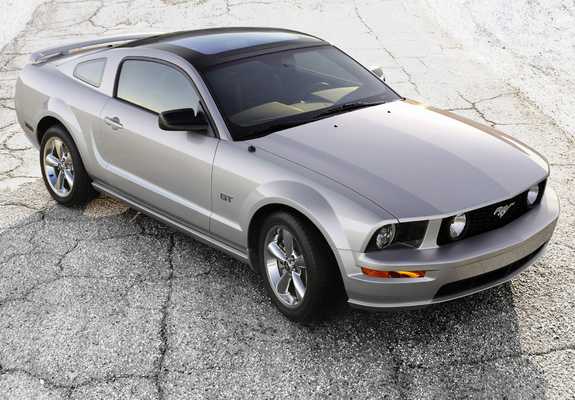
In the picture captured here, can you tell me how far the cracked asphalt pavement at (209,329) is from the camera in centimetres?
326

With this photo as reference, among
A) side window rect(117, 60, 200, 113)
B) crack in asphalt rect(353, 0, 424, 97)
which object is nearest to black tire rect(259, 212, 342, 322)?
side window rect(117, 60, 200, 113)

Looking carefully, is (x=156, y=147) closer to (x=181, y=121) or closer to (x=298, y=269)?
(x=181, y=121)

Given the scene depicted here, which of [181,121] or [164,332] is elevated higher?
[181,121]

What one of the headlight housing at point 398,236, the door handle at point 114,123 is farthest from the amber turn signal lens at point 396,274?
the door handle at point 114,123

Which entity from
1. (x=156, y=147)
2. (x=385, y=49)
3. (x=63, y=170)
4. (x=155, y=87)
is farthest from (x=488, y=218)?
(x=385, y=49)

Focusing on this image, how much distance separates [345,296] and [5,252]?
2.77 metres

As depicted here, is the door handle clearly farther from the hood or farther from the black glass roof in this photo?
the hood

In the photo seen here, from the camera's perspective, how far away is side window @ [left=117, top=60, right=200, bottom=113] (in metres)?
4.24

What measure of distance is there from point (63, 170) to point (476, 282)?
3.67 meters

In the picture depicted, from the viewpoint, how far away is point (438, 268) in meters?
3.15

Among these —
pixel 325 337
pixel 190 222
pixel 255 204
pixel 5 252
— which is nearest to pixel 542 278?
pixel 325 337

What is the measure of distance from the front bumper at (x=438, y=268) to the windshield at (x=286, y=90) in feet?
4.02

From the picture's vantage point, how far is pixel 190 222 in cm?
422

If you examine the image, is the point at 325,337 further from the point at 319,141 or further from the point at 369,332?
the point at 319,141
